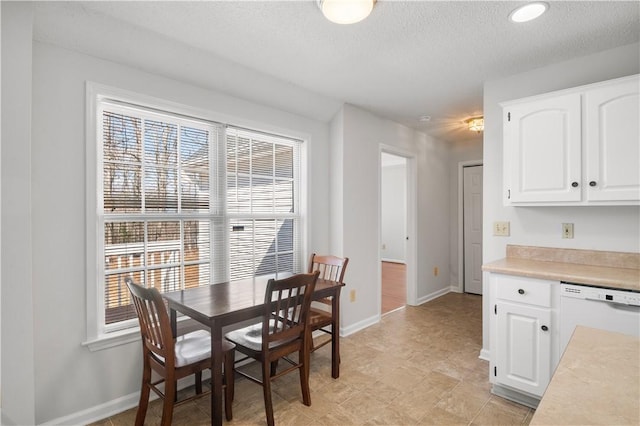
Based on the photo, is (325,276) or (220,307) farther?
(325,276)

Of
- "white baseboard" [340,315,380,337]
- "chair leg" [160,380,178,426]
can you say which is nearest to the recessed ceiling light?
"chair leg" [160,380,178,426]

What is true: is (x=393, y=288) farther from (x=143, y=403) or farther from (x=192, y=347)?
(x=143, y=403)

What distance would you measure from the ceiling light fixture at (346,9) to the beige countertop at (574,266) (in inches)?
71.6

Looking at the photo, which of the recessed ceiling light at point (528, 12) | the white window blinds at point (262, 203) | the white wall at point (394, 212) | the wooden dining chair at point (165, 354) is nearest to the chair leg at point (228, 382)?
the wooden dining chair at point (165, 354)

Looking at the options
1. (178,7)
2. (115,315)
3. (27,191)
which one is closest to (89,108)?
(27,191)

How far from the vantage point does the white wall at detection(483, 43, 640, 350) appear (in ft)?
7.52

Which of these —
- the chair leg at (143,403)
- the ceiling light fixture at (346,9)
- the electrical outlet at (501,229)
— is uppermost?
the ceiling light fixture at (346,9)

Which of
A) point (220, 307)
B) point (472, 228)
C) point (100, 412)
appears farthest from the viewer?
point (472, 228)

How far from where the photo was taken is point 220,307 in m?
1.99

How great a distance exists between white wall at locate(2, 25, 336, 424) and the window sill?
0.12 feet

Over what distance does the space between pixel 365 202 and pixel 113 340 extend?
8.67 feet

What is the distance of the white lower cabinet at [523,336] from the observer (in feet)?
6.68

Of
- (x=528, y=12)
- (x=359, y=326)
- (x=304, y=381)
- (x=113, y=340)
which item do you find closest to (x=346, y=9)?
(x=528, y=12)

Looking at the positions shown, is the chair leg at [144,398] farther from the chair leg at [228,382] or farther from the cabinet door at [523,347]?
the cabinet door at [523,347]
